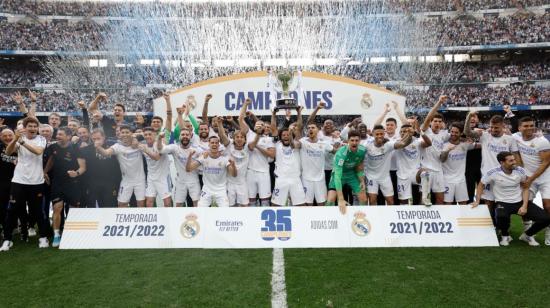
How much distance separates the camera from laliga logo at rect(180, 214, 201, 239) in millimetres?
5840

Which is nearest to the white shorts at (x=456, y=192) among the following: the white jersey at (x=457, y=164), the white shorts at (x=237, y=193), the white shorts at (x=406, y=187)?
the white jersey at (x=457, y=164)

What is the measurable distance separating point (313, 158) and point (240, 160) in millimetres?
1308

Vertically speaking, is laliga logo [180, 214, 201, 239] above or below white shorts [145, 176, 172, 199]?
below

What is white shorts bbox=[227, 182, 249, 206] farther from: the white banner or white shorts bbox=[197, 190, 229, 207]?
the white banner

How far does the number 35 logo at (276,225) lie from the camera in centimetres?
577

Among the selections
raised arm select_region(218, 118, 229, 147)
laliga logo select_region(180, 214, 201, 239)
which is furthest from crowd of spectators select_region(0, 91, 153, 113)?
laliga logo select_region(180, 214, 201, 239)

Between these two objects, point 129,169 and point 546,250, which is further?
point 129,169

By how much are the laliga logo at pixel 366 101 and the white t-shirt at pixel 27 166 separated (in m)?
9.93

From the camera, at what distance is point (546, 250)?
5.80m

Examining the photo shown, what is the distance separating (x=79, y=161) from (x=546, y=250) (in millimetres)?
7424

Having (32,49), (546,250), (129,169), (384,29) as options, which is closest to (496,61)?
(384,29)

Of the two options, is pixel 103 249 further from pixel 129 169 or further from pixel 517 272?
pixel 517 272

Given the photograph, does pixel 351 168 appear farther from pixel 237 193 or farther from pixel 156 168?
pixel 156 168

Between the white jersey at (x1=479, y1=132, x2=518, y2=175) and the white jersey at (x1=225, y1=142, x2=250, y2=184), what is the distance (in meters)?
4.10
